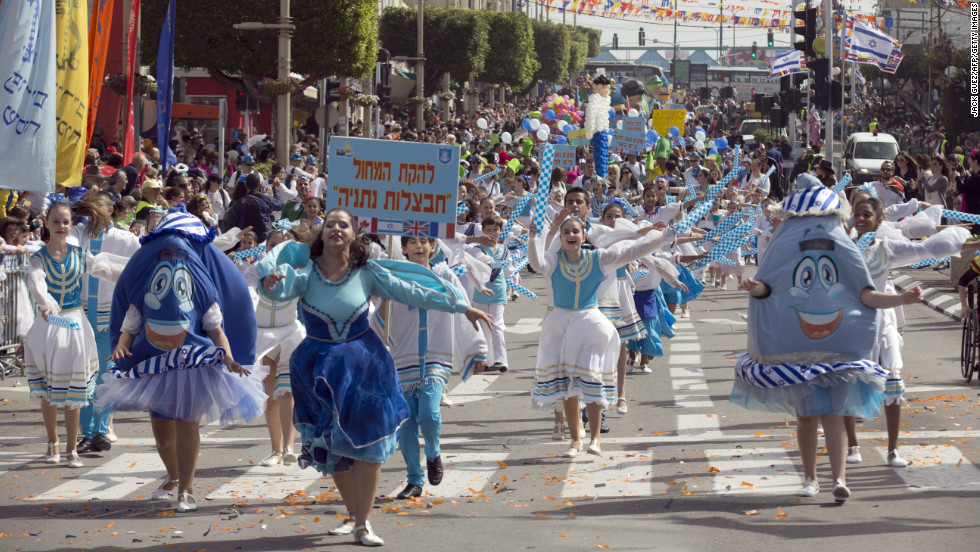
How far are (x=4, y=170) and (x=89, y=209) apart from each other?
86 cm

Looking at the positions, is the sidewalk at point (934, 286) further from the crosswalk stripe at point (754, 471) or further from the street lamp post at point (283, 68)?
the street lamp post at point (283, 68)

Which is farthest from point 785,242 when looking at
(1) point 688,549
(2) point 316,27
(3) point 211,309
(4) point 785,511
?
(2) point 316,27

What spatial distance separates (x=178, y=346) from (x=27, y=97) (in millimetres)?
2423

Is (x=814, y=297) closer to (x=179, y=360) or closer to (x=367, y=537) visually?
(x=367, y=537)

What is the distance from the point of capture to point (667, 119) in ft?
132

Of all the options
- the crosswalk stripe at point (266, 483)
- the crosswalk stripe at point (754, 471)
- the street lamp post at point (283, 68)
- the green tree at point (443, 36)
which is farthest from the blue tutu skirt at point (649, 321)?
the green tree at point (443, 36)

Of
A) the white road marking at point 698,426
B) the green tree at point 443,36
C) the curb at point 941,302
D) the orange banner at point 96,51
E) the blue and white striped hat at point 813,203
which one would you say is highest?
the green tree at point 443,36

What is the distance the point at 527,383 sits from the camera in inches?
539

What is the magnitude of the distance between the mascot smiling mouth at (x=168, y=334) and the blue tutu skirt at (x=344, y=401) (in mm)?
1024

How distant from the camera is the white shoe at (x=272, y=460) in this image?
9.54 meters

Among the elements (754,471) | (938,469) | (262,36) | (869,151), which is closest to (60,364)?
(754,471)

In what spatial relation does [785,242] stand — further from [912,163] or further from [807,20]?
[807,20]

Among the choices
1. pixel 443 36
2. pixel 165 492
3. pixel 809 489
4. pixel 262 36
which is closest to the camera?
pixel 809 489

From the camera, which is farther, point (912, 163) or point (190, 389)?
point (912, 163)
